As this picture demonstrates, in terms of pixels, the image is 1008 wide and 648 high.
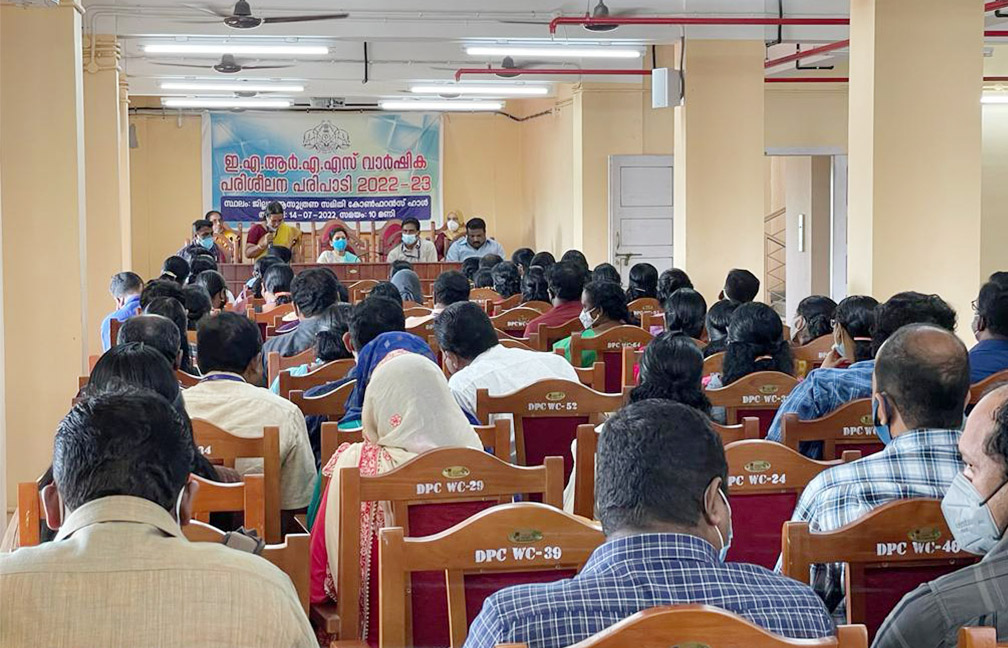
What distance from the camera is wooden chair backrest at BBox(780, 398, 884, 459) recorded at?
12.6 ft

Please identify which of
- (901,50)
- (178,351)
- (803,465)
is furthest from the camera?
(901,50)

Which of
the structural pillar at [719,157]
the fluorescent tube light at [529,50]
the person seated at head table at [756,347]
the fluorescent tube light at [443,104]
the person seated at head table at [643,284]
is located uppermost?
the fluorescent tube light at [443,104]

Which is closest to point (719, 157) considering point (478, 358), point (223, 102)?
point (478, 358)

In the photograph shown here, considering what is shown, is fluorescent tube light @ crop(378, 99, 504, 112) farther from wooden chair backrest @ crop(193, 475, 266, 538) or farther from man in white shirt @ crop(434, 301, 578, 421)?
wooden chair backrest @ crop(193, 475, 266, 538)

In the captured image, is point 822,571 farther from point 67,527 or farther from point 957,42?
point 957,42

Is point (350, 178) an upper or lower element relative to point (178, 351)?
upper

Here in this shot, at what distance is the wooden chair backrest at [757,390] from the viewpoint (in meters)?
4.57

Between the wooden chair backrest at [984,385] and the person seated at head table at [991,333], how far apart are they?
0.10m

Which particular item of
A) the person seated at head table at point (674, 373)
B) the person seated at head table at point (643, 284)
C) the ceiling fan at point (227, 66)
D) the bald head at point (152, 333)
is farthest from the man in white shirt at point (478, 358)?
the ceiling fan at point (227, 66)

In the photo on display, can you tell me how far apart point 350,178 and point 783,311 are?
655 cm

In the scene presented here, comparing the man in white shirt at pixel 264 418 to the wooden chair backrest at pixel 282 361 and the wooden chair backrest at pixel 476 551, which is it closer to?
the wooden chair backrest at pixel 282 361

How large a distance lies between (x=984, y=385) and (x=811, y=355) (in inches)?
54.7

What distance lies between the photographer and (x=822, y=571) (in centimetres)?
273

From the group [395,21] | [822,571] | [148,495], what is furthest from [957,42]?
[148,495]
